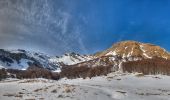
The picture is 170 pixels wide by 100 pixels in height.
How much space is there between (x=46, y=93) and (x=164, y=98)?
2223 cm

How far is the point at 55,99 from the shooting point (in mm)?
57250

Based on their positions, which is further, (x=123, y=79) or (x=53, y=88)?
(x=123, y=79)

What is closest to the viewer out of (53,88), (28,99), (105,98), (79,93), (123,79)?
(28,99)

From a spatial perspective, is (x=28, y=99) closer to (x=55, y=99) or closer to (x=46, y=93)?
(x=55, y=99)

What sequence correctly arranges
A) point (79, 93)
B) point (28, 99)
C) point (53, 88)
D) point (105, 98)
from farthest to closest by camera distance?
point (53, 88)
point (79, 93)
point (105, 98)
point (28, 99)

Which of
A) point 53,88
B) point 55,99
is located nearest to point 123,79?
point 53,88

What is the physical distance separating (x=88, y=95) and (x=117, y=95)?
6231 mm

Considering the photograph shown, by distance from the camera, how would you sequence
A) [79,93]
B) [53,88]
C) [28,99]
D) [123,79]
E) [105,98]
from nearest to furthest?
[28,99], [105,98], [79,93], [53,88], [123,79]

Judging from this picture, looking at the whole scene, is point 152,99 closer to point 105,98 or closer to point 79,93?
point 105,98

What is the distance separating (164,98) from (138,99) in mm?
7421

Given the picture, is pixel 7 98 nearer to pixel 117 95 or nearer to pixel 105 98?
pixel 105 98

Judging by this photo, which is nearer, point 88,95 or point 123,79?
point 88,95

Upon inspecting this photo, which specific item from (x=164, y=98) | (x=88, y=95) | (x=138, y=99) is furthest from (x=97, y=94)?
(x=164, y=98)

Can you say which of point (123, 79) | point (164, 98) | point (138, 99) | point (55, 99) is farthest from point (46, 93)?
point (123, 79)
